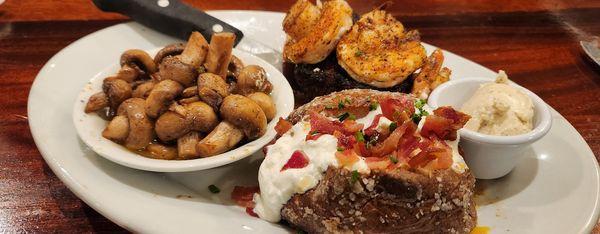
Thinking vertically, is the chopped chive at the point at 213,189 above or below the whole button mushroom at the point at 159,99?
below

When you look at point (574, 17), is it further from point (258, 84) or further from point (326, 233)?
point (326, 233)

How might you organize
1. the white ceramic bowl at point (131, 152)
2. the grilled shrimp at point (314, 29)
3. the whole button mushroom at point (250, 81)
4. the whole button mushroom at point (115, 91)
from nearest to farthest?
the white ceramic bowl at point (131, 152) → the whole button mushroom at point (115, 91) → the whole button mushroom at point (250, 81) → the grilled shrimp at point (314, 29)

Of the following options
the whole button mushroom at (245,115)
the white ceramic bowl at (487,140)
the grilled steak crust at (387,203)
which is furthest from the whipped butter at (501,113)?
the whole button mushroom at (245,115)

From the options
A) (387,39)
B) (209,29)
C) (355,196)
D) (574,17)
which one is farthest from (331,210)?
(574,17)

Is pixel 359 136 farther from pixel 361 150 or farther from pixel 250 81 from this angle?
pixel 250 81

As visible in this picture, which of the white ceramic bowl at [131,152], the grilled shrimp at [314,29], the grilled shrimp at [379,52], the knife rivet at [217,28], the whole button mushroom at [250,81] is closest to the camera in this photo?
the white ceramic bowl at [131,152]

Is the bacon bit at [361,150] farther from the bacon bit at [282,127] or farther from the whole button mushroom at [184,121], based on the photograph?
the whole button mushroom at [184,121]

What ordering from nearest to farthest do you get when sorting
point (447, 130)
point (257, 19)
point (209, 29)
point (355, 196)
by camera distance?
point (355, 196)
point (447, 130)
point (209, 29)
point (257, 19)
